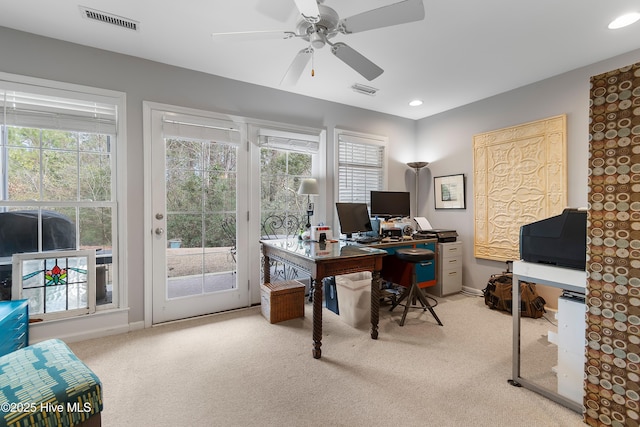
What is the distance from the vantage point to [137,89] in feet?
9.08

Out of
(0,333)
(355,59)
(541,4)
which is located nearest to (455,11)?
(541,4)

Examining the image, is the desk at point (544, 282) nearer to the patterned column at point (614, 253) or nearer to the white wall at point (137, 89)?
the patterned column at point (614, 253)

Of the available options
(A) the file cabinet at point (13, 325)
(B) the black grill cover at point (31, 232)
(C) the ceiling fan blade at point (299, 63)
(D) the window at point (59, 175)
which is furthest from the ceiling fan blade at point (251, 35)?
(A) the file cabinet at point (13, 325)

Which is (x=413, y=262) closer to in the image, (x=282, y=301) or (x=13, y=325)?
(x=282, y=301)

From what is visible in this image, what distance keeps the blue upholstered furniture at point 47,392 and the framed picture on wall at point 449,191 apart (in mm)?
4257

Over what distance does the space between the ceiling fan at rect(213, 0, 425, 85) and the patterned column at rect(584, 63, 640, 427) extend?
1115mm

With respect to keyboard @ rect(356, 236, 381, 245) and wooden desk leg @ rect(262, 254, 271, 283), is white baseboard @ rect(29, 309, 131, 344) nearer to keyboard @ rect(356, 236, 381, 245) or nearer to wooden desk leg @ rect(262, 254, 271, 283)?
wooden desk leg @ rect(262, 254, 271, 283)

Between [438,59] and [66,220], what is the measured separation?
3845 mm

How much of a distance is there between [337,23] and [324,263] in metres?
1.67

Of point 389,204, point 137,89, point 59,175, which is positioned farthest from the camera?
point 389,204

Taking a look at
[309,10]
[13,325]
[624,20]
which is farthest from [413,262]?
[13,325]

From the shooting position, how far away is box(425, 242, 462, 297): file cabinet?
3.80 metres

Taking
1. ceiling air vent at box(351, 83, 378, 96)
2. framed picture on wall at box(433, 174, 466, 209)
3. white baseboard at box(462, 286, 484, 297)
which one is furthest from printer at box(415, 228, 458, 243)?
ceiling air vent at box(351, 83, 378, 96)

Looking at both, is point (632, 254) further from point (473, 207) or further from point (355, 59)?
point (473, 207)
